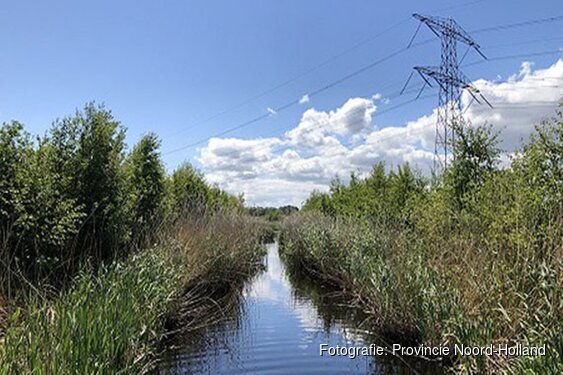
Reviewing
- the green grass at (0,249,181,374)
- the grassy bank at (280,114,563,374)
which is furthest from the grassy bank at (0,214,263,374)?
the grassy bank at (280,114,563,374)

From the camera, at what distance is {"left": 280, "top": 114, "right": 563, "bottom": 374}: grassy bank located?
5145mm

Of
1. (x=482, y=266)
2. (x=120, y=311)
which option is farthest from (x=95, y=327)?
(x=482, y=266)

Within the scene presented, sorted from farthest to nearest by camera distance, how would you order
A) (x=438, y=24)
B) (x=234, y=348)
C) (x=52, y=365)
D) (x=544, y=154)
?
(x=438, y=24) → (x=234, y=348) → (x=544, y=154) → (x=52, y=365)

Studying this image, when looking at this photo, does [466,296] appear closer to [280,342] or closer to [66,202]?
[280,342]

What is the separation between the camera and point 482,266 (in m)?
6.32

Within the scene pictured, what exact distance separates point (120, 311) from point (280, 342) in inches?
139

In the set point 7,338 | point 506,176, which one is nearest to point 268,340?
point 506,176

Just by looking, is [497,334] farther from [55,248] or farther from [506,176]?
[55,248]

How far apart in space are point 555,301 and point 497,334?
3.43 ft

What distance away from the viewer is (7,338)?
379 cm

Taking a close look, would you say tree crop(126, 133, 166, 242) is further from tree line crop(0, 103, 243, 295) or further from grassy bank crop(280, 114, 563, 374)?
grassy bank crop(280, 114, 563, 374)

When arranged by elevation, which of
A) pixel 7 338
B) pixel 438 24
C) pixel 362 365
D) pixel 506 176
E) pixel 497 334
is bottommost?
pixel 362 365

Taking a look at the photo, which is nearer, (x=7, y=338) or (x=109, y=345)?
(x=7, y=338)

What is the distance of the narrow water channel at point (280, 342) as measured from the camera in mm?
6926
